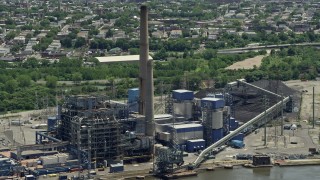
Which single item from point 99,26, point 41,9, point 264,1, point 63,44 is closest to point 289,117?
point 63,44

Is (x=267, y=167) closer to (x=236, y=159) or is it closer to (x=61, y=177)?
(x=236, y=159)

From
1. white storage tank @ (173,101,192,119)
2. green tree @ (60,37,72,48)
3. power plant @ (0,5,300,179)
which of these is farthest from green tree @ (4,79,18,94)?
green tree @ (60,37,72,48)

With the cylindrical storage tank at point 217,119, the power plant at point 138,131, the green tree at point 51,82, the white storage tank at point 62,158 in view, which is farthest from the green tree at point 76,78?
the white storage tank at point 62,158

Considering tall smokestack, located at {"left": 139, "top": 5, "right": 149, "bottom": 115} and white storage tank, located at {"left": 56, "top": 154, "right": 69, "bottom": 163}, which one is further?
tall smokestack, located at {"left": 139, "top": 5, "right": 149, "bottom": 115}

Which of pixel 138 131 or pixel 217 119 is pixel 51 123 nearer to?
pixel 138 131

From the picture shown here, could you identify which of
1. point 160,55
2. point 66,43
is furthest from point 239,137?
point 66,43

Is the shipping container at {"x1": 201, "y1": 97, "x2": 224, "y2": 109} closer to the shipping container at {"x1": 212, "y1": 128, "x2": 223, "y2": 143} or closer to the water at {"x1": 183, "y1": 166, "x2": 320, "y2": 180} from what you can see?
the shipping container at {"x1": 212, "y1": 128, "x2": 223, "y2": 143}
